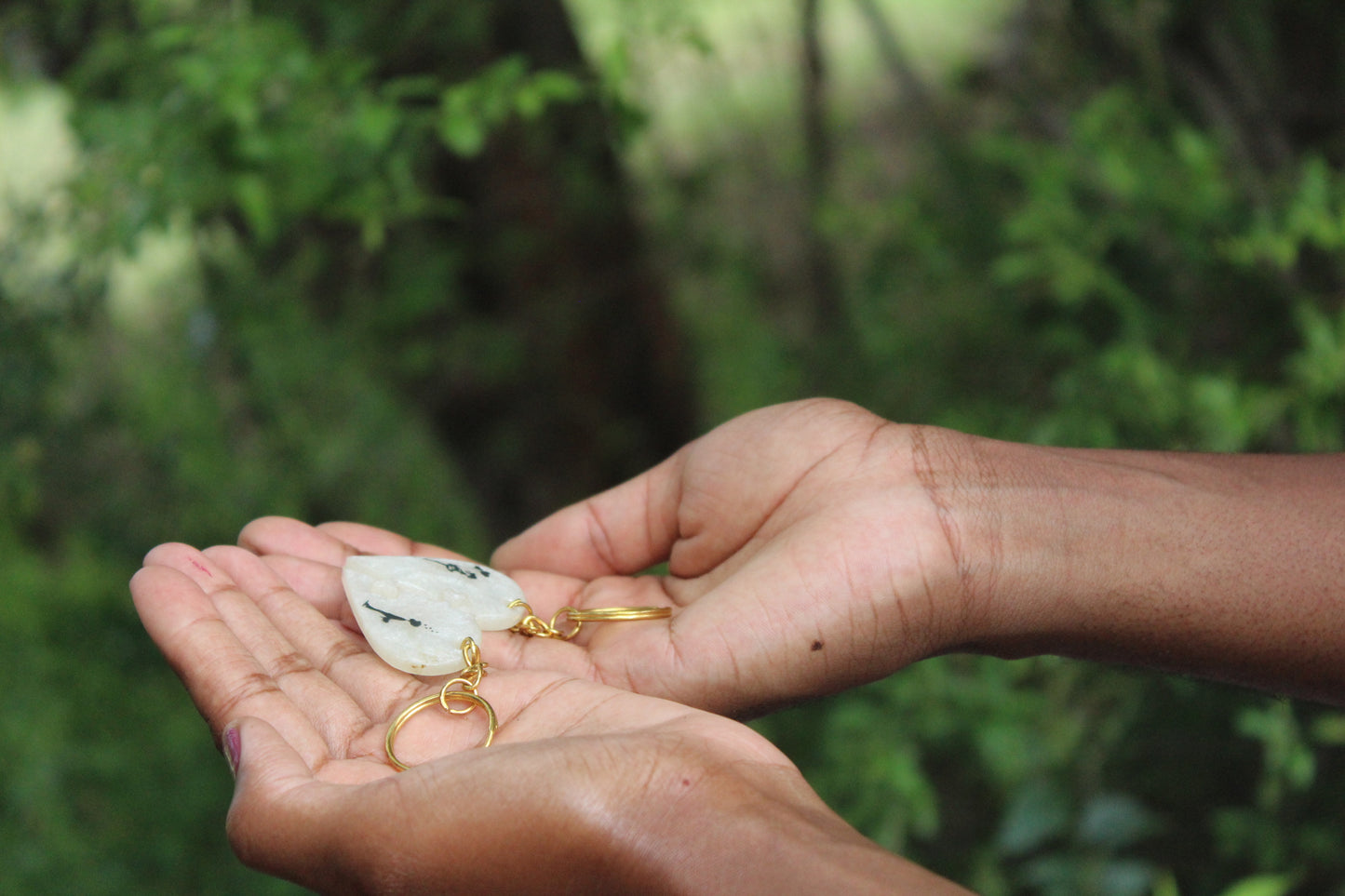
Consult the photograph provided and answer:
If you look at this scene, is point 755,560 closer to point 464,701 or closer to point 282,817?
point 464,701

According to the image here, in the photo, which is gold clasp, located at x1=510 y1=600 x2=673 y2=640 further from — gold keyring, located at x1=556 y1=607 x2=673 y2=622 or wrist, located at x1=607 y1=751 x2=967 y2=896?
wrist, located at x1=607 y1=751 x2=967 y2=896

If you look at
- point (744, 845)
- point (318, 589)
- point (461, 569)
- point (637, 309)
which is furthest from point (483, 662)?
point (637, 309)

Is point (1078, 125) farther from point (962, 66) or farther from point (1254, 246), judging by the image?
point (962, 66)

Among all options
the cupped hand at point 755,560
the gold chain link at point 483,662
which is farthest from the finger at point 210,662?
the cupped hand at point 755,560

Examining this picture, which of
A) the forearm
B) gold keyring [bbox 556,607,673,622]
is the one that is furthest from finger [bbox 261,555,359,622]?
the forearm

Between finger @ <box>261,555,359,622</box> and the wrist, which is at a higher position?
finger @ <box>261,555,359,622</box>

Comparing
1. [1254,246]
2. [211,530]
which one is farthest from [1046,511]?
[211,530]

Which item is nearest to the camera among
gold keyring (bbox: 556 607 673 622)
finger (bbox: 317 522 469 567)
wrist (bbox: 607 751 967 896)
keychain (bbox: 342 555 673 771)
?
wrist (bbox: 607 751 967 896)

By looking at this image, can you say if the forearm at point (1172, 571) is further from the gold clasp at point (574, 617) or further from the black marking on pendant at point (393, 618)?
the black marking on pendant at point (393, 618)

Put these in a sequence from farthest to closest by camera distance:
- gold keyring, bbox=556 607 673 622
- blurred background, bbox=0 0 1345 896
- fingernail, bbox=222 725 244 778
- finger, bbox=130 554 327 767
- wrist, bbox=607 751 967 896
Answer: blurred background, bbox=0 0 1345 896 < gold keyring, bbox=556 607 673 622 < finger, bbox=130 554 327 767 < fingernail, bbox=222 725 244 778 < wrist, bbox=607 751 967 896
